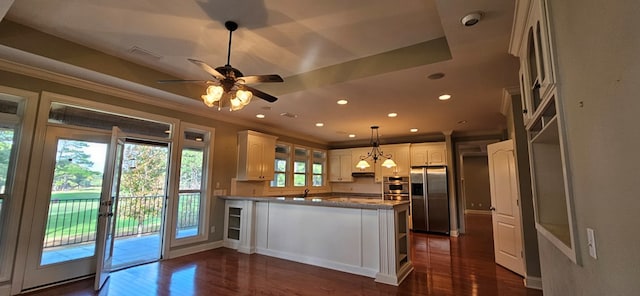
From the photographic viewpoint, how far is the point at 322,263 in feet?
13.9

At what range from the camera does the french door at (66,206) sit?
3369mm

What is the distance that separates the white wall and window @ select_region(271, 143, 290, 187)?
6.17 m

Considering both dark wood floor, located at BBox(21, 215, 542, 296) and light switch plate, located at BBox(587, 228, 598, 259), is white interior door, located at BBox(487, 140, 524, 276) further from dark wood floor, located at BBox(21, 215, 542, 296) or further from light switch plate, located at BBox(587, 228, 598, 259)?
light switch plate, located at BBox(587, 228, 598, 259)

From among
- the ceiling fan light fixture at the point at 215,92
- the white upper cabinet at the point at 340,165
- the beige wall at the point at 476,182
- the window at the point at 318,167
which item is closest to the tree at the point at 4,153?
the ceiling fan light fixture at the point at 215,92

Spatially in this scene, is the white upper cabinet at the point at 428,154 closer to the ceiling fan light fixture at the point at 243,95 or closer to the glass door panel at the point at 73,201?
the ceiling fan light fixture at the point at 243,95

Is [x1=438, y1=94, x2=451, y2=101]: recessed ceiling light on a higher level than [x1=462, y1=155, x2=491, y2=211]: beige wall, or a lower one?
higher

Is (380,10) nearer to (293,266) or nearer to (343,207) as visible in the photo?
(343,207)

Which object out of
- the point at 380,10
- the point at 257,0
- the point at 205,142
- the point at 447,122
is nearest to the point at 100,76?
the point at 205,142

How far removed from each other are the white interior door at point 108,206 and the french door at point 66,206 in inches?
5.4

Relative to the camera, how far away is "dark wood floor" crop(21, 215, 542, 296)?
3.32 meters

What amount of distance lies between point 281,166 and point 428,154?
12.7 feet

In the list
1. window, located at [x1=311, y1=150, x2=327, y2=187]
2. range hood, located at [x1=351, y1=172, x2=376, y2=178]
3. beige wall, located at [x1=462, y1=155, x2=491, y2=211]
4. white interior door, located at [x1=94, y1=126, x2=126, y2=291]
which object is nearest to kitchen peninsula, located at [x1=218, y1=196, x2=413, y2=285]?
white interior door, located at [x1=94, y1=126, x2=126, y2=291]

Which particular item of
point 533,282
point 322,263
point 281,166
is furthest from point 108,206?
point 533,282

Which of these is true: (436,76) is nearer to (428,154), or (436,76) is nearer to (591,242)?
(591,242)
